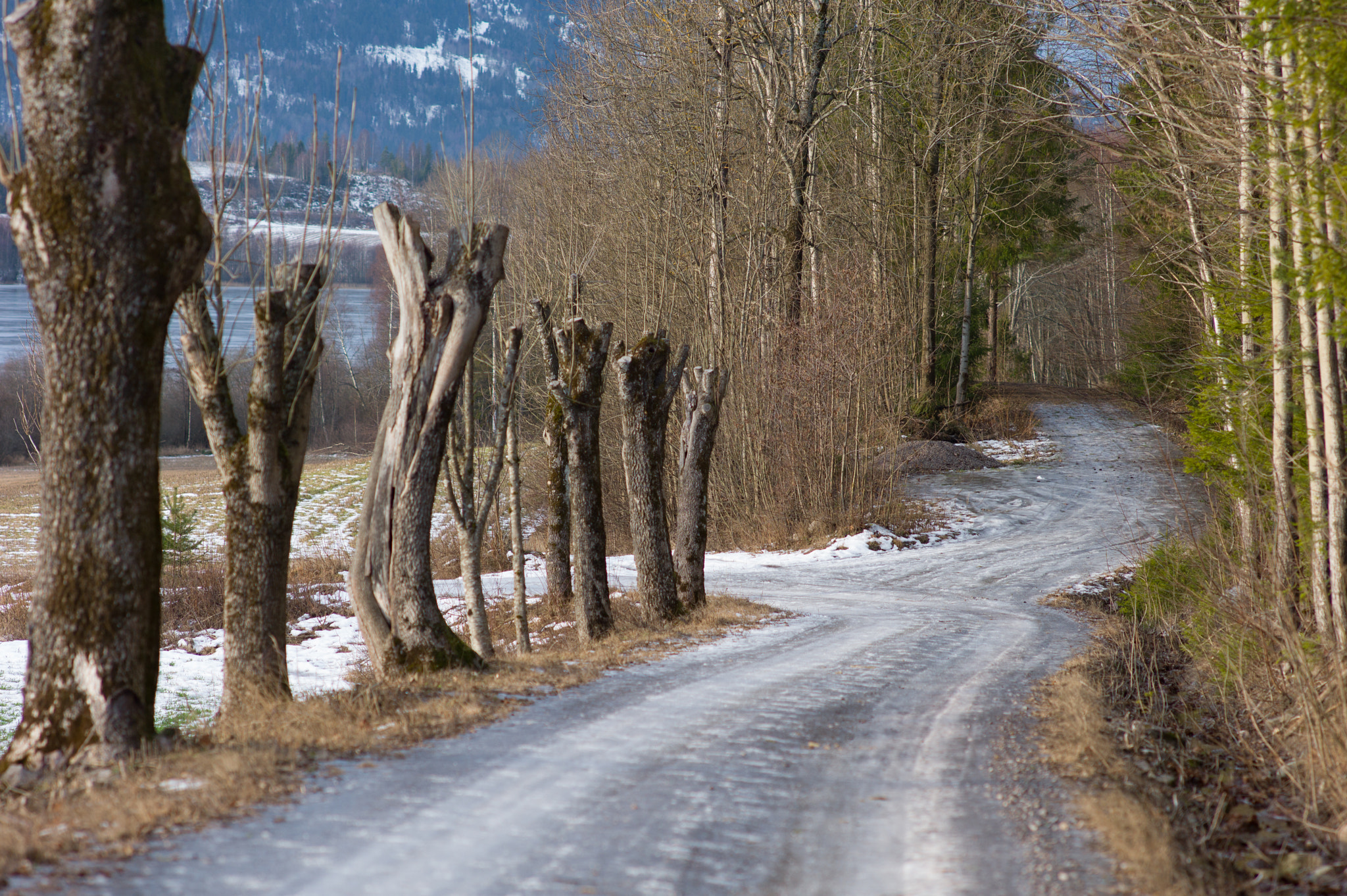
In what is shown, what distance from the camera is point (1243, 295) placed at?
7.52 metres

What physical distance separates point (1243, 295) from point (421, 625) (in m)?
6.87

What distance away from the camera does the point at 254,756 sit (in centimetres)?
463

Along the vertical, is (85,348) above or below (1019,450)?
above

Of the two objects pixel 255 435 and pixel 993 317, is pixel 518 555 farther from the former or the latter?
pixel 993 317

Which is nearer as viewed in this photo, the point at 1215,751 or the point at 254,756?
the point at 254,756

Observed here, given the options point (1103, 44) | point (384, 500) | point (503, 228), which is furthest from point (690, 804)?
point (1103, 44)

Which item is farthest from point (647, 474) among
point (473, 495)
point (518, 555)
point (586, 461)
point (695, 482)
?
point (473, 495)

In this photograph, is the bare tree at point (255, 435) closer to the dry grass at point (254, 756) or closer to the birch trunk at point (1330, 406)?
the dry grass at point (254, 756)

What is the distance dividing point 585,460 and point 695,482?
2321mm

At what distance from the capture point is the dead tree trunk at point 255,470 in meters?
6.95

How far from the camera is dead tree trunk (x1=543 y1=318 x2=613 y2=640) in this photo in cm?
1040

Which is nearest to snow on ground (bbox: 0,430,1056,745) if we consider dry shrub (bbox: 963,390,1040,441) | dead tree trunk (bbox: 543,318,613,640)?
dry shrub (bbox: 963,390,1040,441)

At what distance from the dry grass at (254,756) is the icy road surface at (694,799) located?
181 millimetres

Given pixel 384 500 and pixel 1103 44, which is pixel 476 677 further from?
pixel 1103 44
